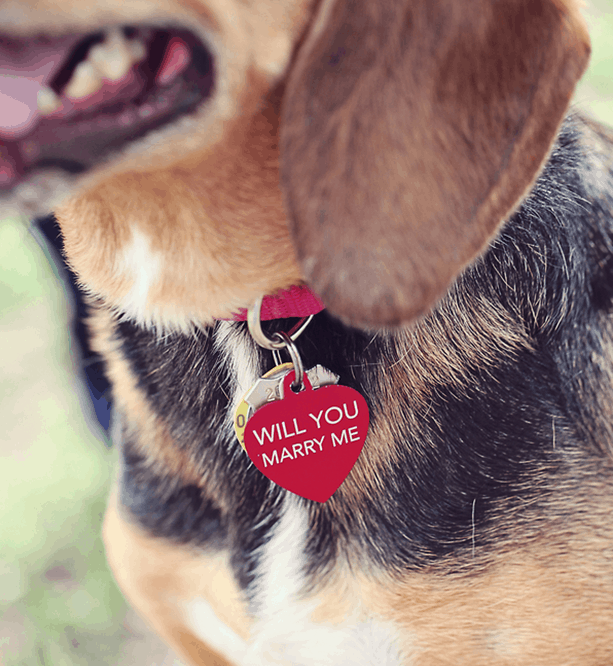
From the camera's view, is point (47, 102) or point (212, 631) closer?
point (47, 102)

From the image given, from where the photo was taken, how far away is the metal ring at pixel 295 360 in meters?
1.32

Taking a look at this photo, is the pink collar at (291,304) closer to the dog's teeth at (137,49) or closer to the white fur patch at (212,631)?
the dog's teeth at (137,49)

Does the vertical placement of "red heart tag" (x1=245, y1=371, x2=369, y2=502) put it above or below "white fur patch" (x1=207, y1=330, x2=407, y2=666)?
above

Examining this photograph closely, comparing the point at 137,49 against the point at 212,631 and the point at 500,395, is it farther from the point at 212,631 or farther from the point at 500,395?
the point at 212,631

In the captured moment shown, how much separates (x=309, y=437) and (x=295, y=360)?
16 cm

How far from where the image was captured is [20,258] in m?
3.85

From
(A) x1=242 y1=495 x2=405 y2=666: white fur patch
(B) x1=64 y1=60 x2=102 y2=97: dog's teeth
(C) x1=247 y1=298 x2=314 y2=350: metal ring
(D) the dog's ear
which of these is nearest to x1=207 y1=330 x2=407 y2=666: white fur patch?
(A) x1=242 y1=495 x2=405 y2=666: white fur patch

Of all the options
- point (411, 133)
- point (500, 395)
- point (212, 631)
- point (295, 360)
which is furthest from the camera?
point (212, 631)

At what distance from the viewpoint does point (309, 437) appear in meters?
1.36

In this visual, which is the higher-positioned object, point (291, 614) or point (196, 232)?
point (196, 232)

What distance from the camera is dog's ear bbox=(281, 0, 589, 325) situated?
40.7 inches

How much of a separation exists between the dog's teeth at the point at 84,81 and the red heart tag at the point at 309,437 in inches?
24.2

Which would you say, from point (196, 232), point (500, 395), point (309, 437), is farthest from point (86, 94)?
point (500, 395)

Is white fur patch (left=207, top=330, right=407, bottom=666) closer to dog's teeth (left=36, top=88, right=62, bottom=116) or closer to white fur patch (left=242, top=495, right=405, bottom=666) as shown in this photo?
white fur patch (left=242, top=495, right=405, bottom=666)
